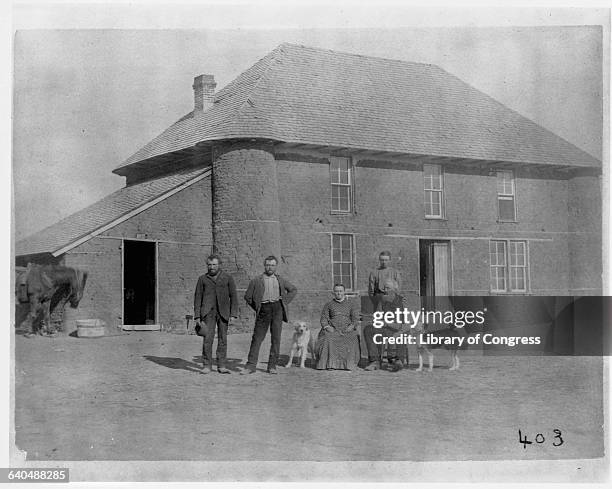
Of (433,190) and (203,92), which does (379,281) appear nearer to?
(433,190)

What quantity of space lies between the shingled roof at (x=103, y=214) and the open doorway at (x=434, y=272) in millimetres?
3560

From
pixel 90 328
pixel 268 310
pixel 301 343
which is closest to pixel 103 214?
pixel 90 328

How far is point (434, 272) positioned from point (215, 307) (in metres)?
3.56

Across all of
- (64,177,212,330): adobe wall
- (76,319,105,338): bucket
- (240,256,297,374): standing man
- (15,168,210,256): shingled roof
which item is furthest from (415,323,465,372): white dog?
(76,319,105,338): bucket

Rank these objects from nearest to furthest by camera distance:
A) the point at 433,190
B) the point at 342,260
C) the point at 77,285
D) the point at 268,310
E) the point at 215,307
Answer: the point at 215,307, the point at 268,310, the point at 77,285, the point at 342,260, the point at 433,190

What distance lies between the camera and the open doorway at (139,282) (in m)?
11.3

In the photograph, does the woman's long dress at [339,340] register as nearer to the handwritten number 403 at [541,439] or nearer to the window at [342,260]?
the window at [342,260]

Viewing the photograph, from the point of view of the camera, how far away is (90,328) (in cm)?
1120

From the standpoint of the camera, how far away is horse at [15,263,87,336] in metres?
10.8

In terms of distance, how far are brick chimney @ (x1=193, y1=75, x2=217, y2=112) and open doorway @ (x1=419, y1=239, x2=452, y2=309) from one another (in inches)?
153

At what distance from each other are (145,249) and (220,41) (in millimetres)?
3133

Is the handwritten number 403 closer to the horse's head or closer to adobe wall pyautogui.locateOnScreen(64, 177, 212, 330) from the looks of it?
adobe wall pyautogui.locateOnScreen(64, 177, 212, 330)

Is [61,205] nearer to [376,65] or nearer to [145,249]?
[145,249]

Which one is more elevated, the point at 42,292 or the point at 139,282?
the point at 139,282
